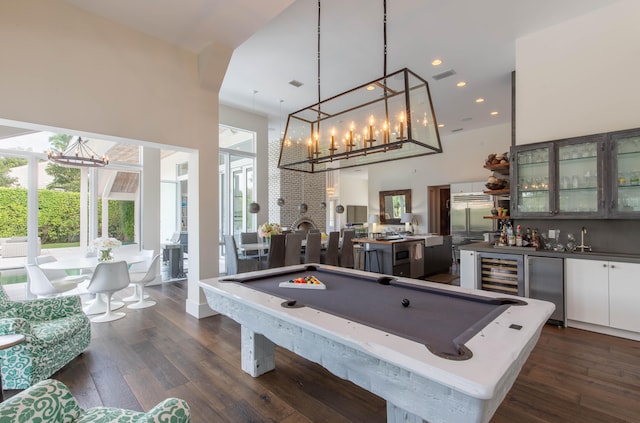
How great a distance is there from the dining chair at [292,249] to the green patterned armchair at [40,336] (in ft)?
9.44

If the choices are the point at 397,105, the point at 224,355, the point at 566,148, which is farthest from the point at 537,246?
the point at 224,355

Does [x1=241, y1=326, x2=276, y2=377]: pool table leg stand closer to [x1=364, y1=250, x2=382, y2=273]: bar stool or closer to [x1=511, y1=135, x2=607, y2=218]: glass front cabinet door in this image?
[x1=364, y1=250, x2=382, y2=273]: bar stool

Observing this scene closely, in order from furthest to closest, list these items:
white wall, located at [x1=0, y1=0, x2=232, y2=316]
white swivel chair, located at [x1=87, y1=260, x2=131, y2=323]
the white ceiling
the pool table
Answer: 1. white swivel chair, located at [x1=87, y1=260, x2=131, y2=323]
2. the white ceiling
3. white wall, located at [x1=0, y1=0, x2=232, y2=316]
4. the pool table

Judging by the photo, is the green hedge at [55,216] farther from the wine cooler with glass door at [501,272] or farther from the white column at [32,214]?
Result: the wine cooler with glass door at [501,272]

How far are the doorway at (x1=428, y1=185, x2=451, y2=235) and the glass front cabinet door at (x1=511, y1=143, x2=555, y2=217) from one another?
17.2ft

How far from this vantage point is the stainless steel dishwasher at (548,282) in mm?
3652

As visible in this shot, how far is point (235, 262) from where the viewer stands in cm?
496

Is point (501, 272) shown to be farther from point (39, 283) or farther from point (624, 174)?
point (39, 283)

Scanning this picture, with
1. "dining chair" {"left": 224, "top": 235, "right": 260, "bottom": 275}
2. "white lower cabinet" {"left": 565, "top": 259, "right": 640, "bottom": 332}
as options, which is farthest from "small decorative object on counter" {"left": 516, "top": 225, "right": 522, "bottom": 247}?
"dining chair" {"left": 224, "top": 235, "right": 260, "bottom": 275}

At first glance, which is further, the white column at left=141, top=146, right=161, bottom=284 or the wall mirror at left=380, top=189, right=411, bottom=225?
the wall mirror at left=380, top=189, right=411, bottom=225

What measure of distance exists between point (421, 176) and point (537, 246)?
230 inches

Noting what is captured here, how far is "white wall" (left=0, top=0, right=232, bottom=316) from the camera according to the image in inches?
112

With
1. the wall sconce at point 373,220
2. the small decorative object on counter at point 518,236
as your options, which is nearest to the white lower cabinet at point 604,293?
the small decorative object on counter at point 518,236

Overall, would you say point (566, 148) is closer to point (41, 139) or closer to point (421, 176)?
point (421, 176)
